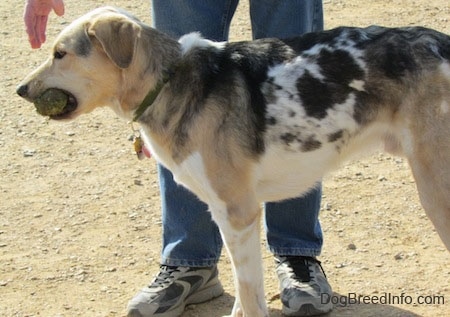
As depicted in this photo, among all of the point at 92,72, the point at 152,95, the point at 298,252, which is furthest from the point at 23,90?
the point at 298,252

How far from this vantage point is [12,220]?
6.68 m

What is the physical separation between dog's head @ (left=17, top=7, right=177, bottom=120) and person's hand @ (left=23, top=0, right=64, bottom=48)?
10.4 inches

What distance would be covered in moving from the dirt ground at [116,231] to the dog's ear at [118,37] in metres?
1.65

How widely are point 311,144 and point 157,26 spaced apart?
4.03 feet

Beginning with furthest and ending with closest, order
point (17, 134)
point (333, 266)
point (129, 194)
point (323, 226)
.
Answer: point (17, 134)
point (129, 194)
point (323, 226)
point (333, 266)

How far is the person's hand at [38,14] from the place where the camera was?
512 cm

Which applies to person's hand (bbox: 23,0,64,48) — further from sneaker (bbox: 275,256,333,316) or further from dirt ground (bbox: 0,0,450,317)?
sneaker (bbox: 275,256,333,316)

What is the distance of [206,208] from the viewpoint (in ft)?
18.6

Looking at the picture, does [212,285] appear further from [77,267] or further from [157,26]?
[157,26]

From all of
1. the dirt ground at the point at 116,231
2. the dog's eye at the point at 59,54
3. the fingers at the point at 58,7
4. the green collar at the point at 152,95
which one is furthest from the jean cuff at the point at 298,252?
the fingers at the point at 58,7

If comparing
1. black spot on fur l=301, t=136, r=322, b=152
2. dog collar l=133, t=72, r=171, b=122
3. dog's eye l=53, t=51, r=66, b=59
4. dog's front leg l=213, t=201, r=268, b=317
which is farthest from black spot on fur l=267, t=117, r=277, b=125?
dog's eye l=53, t=51, r=66, b=59

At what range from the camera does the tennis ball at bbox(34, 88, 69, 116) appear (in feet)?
16.0

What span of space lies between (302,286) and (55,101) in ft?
5.89

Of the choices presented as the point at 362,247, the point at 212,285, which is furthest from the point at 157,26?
the point at 362,247
